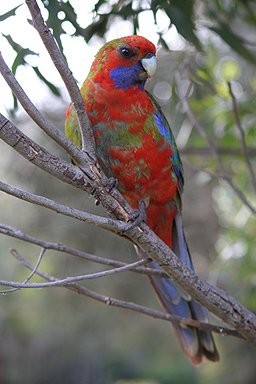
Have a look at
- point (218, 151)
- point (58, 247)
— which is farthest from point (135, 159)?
point (218, 151)

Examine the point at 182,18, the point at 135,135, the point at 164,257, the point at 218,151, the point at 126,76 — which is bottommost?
the point at 164,257

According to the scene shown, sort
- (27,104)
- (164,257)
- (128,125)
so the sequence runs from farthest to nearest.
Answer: (128,125) < (164,257) < (27,104)

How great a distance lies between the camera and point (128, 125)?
1.72 meters

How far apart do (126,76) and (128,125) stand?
0.84 feet

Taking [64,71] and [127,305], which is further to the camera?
[127,305]

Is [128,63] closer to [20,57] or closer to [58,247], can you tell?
[20,57]

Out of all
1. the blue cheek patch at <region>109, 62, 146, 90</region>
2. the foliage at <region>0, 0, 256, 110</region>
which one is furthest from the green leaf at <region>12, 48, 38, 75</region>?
the blue cheek patch at <region>109, 62, 146, 90</region>

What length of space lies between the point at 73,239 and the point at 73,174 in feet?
11.7

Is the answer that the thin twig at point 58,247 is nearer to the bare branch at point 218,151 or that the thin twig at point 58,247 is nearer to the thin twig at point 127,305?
the thin twig at point 127,305

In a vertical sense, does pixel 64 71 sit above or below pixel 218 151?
below

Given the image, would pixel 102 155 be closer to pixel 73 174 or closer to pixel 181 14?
pixel 73 174

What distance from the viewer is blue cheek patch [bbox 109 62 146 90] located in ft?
5.85

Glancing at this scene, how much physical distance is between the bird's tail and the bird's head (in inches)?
31.6

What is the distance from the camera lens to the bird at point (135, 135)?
1.72m
